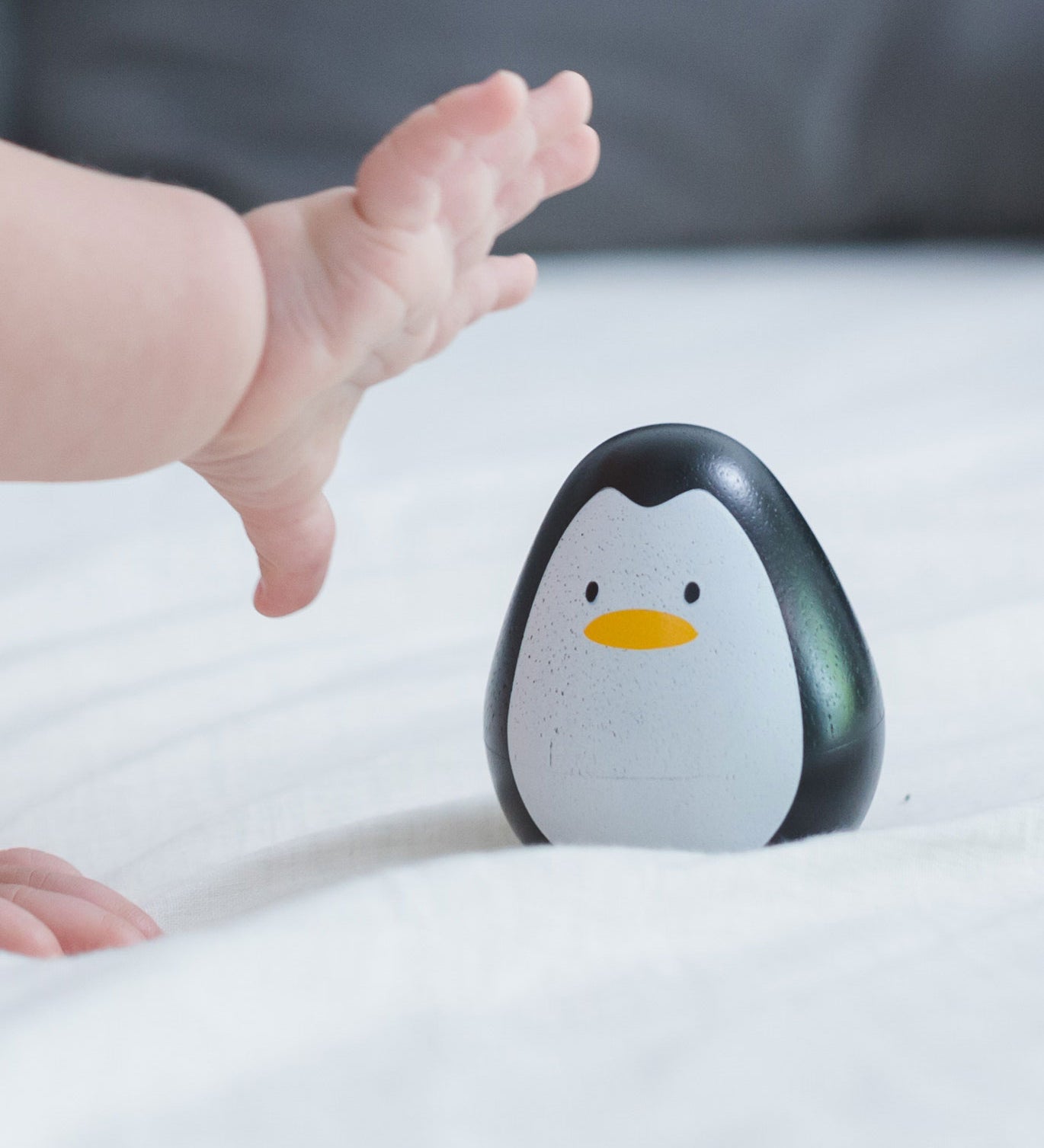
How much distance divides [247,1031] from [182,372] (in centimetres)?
17

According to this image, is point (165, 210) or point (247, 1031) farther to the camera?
point (165, 210)

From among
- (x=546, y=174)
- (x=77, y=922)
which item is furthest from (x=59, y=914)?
(x=546, y=174)

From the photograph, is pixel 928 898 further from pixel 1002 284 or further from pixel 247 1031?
pixel 1002 284

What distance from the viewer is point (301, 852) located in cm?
43

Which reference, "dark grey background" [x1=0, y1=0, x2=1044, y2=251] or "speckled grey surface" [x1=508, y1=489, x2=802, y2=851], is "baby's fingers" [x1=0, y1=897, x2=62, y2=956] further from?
"dark grey background" [x1=0, y1=0, x2=1044, y2=251]

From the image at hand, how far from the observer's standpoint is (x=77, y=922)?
0.37 m

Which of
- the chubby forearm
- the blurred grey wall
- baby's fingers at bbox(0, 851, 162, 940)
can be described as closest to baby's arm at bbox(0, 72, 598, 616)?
the chubby forearm

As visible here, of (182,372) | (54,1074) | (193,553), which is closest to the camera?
(54,1074)

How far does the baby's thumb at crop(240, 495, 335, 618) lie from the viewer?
18.5 inches

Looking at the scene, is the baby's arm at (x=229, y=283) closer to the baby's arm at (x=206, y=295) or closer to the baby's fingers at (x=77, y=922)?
the baby's arm at (x=206, y=295)

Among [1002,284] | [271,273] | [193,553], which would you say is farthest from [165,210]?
[1002,284]

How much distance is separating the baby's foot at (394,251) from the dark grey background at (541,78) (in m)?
1.01

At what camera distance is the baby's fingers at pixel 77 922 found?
367mm

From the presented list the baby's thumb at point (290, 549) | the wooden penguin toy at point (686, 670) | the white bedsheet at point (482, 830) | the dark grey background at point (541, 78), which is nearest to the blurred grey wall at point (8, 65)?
the dark grey background at point (541, 78)
